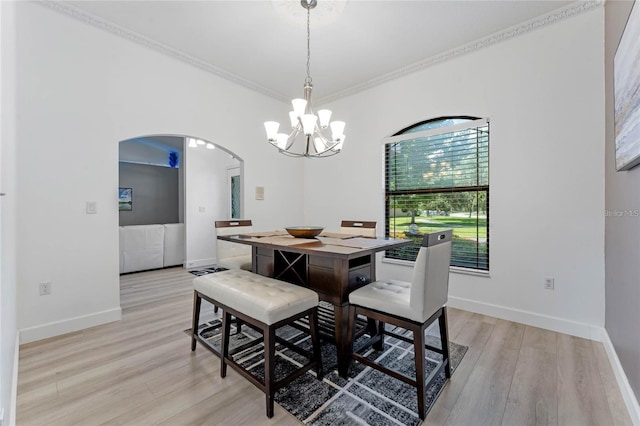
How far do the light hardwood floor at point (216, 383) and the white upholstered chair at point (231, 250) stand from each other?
766 mm

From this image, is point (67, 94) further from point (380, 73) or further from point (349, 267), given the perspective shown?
A: point (380, 73)

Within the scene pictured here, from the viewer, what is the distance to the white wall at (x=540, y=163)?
247 centimetres

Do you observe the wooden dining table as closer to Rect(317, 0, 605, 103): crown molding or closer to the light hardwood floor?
the light hardwood floor

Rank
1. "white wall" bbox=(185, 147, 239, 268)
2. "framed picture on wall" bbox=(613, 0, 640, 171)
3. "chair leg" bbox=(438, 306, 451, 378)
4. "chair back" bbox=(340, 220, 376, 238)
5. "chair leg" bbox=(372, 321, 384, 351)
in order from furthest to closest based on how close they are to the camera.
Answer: "white wall" bbox=(185, 147, 239, 268), "chair back" bbox=(340, 220, 376, 238), "chair leg" bbox=(372, 321, 384, 351), "chair leg" bbox=(438, 306, 451, 378), "framed picture on wall" bbox=(613, 0, 640, 171)

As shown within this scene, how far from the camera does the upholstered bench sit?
62.0 inches

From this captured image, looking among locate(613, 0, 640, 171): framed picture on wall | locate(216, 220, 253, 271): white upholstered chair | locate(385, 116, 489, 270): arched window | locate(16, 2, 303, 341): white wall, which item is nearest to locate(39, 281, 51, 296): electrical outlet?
locate(16, 2, 303, 341): white wall

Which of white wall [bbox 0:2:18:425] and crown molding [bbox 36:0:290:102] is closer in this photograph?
white wall [bbox 0:2:18:425]

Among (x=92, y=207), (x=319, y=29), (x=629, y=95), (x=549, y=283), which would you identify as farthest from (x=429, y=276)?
(x=92, y=207)

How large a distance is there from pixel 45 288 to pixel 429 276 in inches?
126

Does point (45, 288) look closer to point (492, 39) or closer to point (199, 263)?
point (199, 263)

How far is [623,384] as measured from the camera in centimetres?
172

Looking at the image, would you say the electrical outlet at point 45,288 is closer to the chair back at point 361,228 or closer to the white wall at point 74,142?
the white wall at point 74,142

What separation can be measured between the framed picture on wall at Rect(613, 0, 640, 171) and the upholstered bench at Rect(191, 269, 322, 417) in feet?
6.43

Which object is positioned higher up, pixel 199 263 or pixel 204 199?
pixel 204 199
